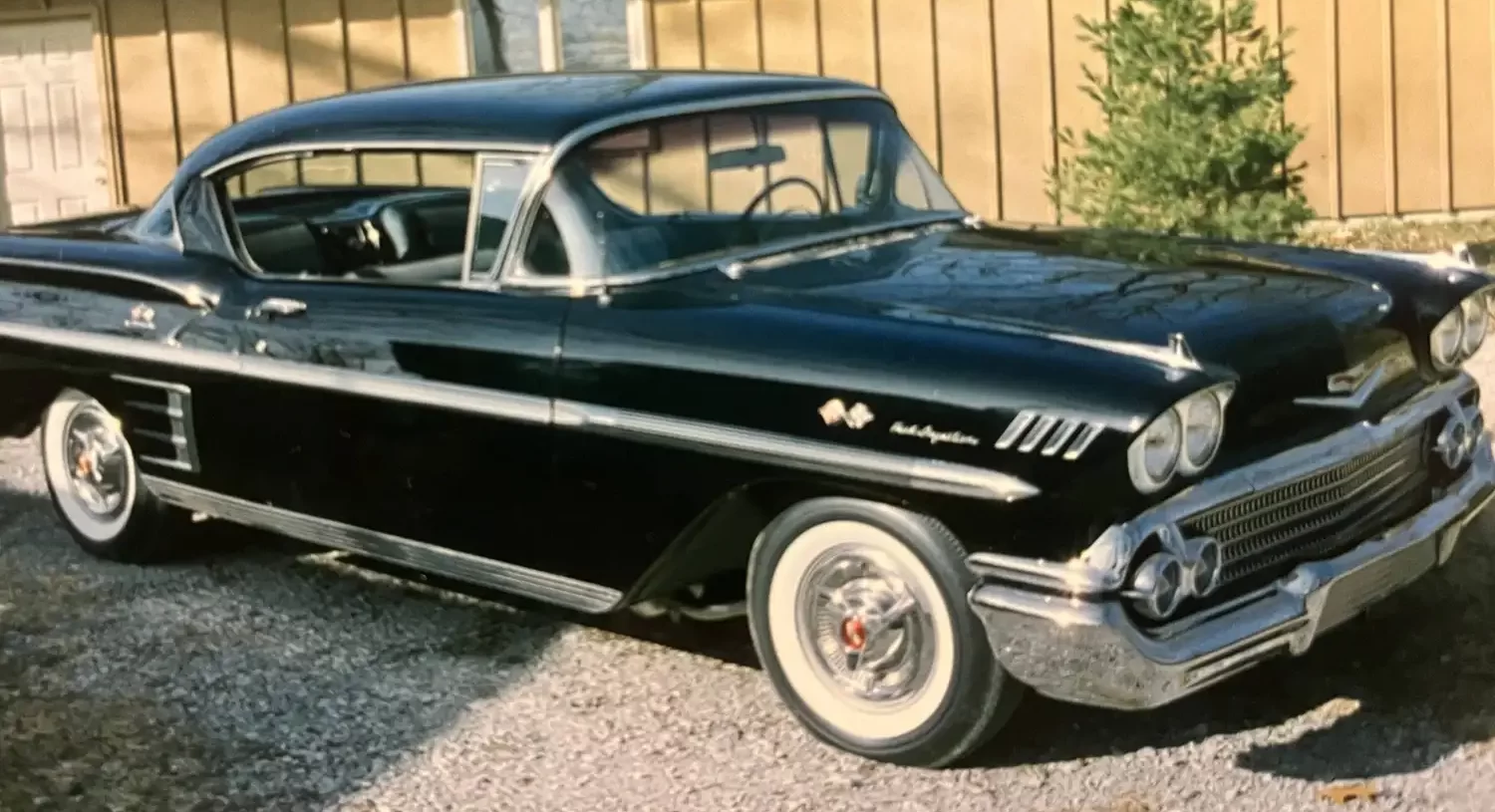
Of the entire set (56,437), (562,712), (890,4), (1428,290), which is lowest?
(562,712)

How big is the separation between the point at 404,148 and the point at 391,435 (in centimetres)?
83

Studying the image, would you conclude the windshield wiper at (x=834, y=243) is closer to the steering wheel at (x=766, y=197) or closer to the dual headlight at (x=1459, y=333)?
the steering wheel at (x=766, y=197)

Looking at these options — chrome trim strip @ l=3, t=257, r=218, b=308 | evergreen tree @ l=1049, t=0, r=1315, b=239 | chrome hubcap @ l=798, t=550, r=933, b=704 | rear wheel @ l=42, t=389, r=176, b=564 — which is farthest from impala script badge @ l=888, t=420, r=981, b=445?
evergreen tree @ l=1049, t=0, r=1315, b=239

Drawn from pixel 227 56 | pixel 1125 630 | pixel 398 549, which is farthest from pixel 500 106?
pixel 227 56

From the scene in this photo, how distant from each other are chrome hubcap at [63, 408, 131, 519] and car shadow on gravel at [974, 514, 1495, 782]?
3.37m

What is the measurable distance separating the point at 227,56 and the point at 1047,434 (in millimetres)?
10153

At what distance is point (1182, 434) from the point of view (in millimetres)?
3916

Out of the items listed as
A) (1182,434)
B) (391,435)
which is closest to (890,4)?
(391,435)

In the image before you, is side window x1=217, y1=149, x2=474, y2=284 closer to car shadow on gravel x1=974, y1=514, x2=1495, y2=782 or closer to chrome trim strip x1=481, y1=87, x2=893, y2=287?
chrome trim strip x1=481, y1=87, x2=893, y2=287

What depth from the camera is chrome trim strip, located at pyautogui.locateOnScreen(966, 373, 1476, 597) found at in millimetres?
3881

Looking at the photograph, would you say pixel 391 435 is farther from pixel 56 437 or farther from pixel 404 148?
pixel 56 437

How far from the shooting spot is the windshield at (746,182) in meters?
4.91

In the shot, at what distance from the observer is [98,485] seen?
21.4 feet

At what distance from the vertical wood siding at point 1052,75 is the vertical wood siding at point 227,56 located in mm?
1705
